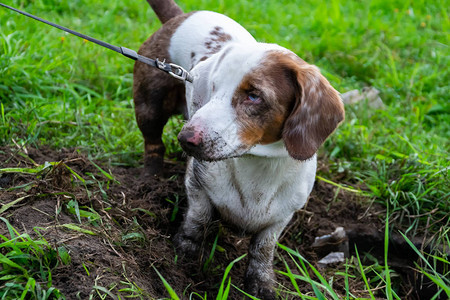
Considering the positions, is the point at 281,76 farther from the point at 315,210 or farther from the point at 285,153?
the point at 315,210

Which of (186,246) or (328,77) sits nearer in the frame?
(186,246)

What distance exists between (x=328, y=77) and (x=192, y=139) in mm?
3623

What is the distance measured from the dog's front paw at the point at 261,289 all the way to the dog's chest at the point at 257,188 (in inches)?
12.6

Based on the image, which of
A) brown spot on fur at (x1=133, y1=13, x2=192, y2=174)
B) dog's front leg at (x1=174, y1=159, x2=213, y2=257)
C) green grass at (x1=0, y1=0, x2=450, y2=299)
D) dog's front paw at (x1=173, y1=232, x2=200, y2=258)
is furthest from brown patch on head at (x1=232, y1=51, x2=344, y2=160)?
brown spot on fur at (x1=133, y1=13, x2=192, y2=174)

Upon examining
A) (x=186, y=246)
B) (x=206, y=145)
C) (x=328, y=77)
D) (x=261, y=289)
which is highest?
(x=206, y=145)

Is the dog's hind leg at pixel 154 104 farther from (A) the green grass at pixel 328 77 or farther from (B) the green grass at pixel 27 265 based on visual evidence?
(B) the green grass at pixel 27 265

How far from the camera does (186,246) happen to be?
3.26m

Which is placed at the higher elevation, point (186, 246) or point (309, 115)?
point (309, 115)

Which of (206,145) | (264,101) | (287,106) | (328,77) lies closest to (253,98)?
(264,101)

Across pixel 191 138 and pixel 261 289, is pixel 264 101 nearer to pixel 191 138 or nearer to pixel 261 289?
pixel 191 138

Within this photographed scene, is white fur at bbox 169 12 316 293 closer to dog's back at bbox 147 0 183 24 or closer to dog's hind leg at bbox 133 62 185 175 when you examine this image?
dog's hind leg at bbox 133 62 185 175

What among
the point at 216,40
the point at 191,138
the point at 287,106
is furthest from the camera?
the point at 216,40

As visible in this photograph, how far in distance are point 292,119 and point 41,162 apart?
174 centimetres

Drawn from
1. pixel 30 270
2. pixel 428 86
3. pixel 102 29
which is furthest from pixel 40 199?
pixel 428 86
